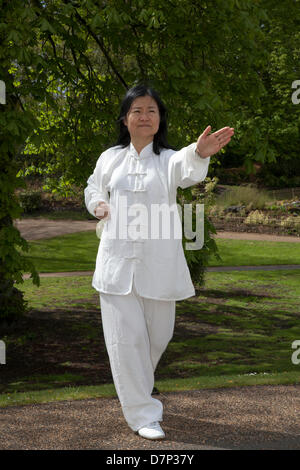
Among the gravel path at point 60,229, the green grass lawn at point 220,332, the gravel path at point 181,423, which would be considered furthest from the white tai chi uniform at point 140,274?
the gravel path at point 60,229

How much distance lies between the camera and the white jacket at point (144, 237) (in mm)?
3875

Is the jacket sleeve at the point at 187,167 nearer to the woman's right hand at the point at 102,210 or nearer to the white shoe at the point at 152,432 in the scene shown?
the woman's right hand at the point at 102,210

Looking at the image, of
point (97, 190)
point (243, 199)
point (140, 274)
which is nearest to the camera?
point (140, 274)

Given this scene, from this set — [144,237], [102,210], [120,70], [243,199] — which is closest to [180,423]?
[144,237]

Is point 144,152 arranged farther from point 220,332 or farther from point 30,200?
point 30,200

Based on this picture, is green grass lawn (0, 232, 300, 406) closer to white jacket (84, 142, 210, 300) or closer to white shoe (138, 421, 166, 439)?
white shoe (138, 421, 166, 439)

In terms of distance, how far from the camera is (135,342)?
3893 millimetres

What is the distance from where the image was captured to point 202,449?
12.3 ft

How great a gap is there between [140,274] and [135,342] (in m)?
0.43

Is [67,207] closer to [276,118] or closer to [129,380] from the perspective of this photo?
[276,118]

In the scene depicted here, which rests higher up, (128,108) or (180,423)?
(128,108)
